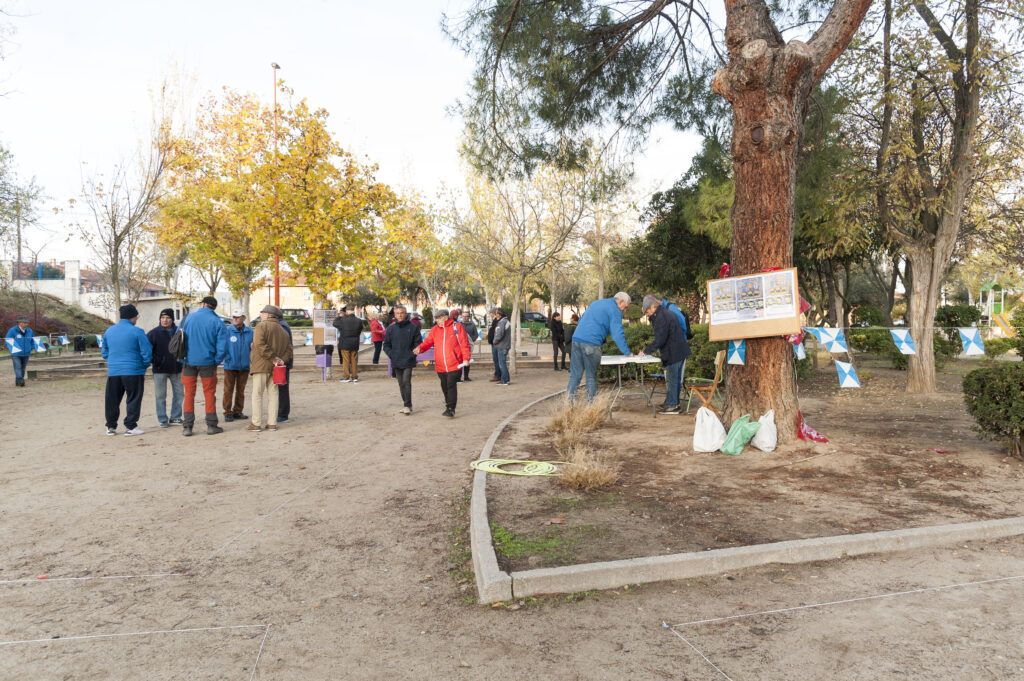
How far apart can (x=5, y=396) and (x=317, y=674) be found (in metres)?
15.1

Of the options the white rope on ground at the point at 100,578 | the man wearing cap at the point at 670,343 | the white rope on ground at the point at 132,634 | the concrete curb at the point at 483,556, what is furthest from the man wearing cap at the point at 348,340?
the white rope on ground at the point at 132,634

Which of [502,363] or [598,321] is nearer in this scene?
[598,321]

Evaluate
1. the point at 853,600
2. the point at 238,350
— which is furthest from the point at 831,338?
the point at 238,350

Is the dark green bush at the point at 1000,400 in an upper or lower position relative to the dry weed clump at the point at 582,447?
upper

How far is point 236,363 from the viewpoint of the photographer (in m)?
10.1

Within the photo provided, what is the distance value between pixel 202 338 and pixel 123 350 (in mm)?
977

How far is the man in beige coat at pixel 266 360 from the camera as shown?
9094 mm

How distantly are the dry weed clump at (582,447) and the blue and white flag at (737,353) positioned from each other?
1826 millimetres

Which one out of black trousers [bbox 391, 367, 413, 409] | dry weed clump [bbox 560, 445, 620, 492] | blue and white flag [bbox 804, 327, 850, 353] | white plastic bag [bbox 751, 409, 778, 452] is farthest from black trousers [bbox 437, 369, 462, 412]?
blue and white flag [bbox 804, 327, 850, 353]

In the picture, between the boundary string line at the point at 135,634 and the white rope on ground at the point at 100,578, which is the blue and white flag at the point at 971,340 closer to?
the boundary string line at the point at 135,634

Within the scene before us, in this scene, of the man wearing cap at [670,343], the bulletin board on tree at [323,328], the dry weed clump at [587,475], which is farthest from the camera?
the bulletin board on tree at [323,328]

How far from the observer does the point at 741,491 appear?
5402 millimetres

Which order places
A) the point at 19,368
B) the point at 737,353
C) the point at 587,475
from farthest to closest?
the point at 19,368
the point at 737,353
the point at 587,475

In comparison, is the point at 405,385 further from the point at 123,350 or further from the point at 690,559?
the point at 690,559
